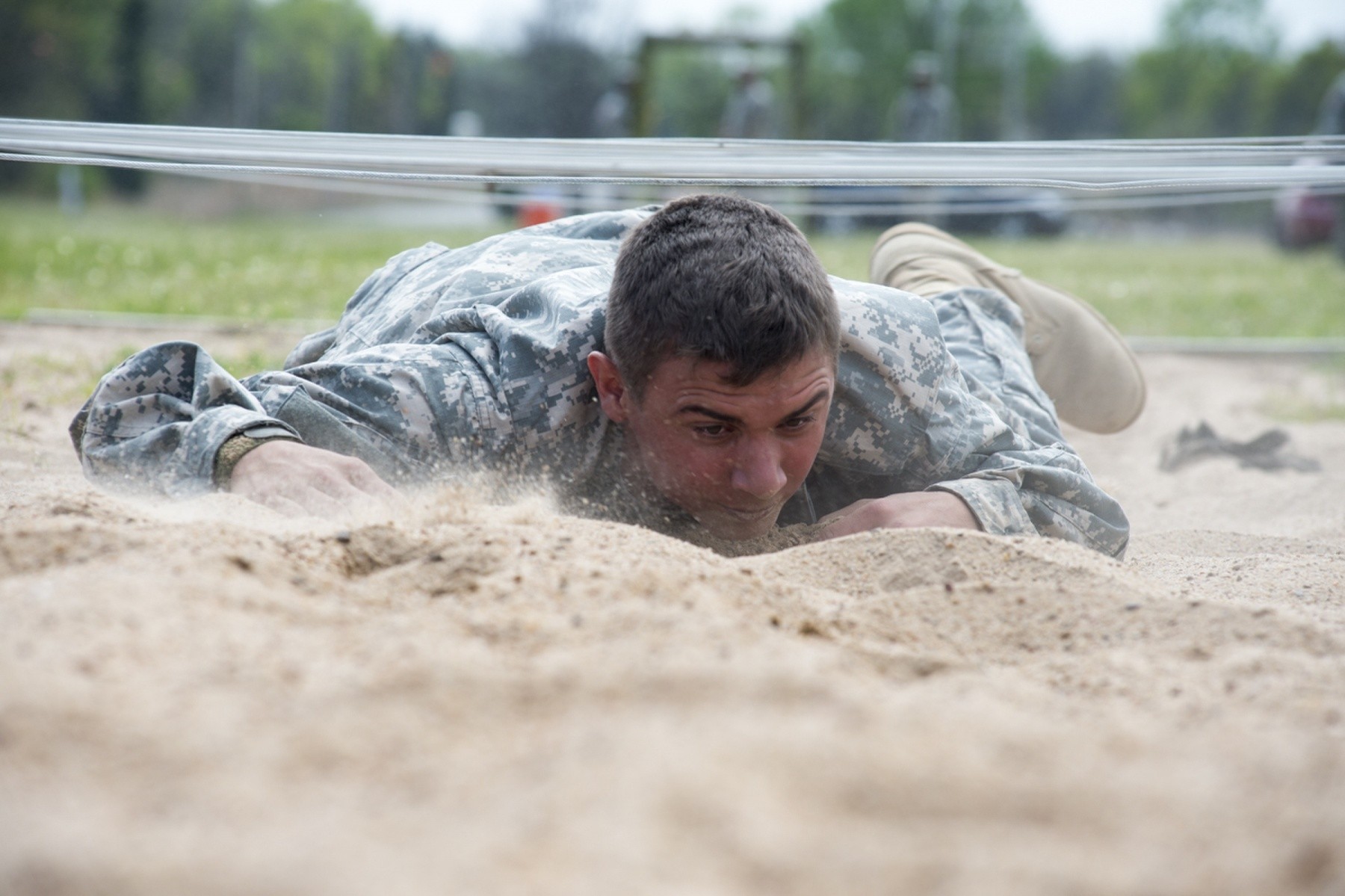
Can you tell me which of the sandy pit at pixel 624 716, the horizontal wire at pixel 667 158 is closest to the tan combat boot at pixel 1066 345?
the horizontal wire at pixel 667 158

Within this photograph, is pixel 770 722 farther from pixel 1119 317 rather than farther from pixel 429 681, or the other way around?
pixel 1119 317

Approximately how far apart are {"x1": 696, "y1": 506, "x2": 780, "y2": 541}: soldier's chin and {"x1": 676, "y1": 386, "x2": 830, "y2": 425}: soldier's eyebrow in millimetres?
198

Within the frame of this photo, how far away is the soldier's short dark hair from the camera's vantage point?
240 centimetres

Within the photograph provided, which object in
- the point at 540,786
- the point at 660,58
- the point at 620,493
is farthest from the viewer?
the point at 660,58

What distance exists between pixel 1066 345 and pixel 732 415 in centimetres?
200

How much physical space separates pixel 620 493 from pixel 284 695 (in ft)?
4.54

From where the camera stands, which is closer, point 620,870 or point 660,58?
point 620,870

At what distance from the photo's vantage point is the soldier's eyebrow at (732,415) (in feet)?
7.97

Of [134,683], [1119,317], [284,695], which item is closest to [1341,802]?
[284,695]

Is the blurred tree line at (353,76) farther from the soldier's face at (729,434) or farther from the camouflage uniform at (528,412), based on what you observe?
the soldier's face at (729,434)

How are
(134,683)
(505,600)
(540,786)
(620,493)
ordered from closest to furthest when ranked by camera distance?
(540,786) → (134,683) → (505,600) → (620,493)

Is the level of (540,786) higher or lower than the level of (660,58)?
lower

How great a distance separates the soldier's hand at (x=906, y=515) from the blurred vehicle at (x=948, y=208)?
1106 millimetres

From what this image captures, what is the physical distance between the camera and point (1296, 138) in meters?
3.86
